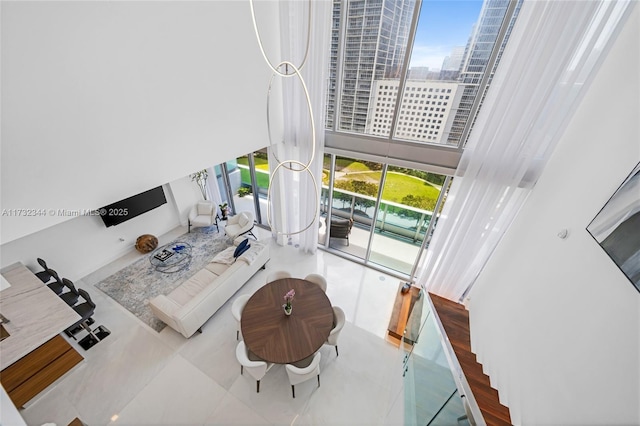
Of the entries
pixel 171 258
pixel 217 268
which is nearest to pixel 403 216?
pixel 217 268

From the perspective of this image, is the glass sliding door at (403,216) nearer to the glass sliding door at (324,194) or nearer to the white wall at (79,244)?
the glass sliding door at (324,194)

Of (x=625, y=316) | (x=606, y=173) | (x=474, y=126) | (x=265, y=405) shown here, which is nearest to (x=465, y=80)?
(x=474, y=126)

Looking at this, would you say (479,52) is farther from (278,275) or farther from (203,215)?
(203,215)

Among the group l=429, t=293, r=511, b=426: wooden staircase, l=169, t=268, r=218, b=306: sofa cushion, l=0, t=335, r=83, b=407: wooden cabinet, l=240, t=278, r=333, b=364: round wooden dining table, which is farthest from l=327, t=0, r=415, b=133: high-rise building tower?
l=0, t=335, r=83, b=407: wooden cabinet

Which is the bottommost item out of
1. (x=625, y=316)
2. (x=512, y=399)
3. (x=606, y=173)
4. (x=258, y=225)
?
(x=258, y=225)

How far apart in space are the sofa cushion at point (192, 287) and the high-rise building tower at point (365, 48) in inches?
165

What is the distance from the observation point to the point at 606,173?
188cm

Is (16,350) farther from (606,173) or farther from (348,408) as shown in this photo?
(606,173)

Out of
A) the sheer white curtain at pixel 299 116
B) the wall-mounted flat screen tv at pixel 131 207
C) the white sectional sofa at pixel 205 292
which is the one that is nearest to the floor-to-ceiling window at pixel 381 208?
the sheer white curtain at pixel 299 116

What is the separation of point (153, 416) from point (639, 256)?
5.04m

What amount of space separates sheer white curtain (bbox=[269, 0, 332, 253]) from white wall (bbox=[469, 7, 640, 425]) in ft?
7.80

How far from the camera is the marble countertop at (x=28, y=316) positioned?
9.91 feet

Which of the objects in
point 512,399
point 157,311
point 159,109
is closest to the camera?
point 512,399

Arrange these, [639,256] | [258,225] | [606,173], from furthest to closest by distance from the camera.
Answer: [258,225] < [606,173] < [639,256]
